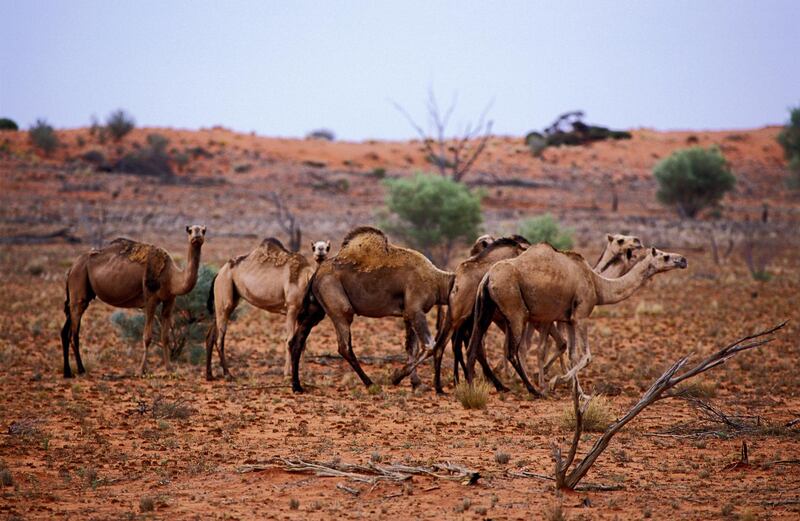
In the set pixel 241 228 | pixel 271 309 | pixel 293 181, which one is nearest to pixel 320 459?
pixel 271 309

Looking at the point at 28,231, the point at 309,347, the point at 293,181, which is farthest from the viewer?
the point at 293,181

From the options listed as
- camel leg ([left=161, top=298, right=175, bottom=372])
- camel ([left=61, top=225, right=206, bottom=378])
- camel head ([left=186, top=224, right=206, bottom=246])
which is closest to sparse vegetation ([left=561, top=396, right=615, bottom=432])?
camel head ([left=186, top=224, right=206, bottom=246])

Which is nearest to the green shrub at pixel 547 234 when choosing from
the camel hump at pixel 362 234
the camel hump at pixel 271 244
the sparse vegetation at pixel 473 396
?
the camel hump at pixel 271 244

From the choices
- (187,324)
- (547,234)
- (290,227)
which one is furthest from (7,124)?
(187,324)

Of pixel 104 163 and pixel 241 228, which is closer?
pixel 241 228

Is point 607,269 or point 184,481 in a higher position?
point 607,269

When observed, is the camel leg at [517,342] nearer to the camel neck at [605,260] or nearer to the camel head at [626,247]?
the camel neck at [605,260]

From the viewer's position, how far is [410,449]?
9727 millimetres

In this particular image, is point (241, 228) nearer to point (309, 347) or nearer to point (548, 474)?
point (309, 347)

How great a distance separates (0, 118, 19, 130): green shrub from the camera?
236 ft

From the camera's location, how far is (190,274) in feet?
48.2

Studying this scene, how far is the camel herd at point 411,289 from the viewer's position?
1274 centimetres

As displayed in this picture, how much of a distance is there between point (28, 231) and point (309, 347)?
94.3 feet

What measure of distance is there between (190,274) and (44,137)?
53885 millimetres
